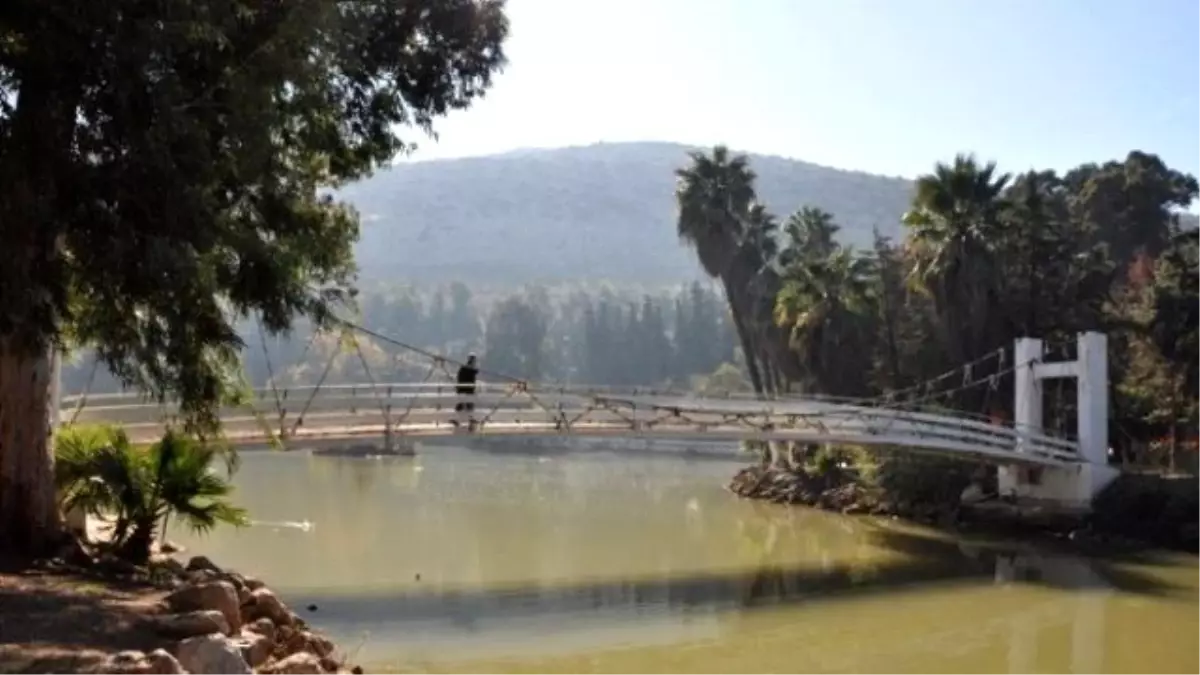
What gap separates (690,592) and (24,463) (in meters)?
8.96

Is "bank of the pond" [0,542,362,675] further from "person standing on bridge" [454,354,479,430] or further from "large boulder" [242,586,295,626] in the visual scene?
"person standing on bridge" [454,354,479,430]

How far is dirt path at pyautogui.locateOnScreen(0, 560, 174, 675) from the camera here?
5781 millimetres

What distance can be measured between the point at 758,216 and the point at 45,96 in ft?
92.2

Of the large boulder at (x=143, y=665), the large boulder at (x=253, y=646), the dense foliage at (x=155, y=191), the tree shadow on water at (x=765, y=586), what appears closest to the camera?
the large boulder at (x=143, y=665)

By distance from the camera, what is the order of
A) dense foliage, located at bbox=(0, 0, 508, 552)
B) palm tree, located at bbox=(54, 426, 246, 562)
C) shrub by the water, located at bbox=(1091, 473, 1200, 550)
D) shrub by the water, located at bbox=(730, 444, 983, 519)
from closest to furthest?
1. dense foliage, located at bbox=(0, 0, 508, 552)
2. palm tree, located at bbox=(54, 426, 246, 562)
3. shrub by the water, located at bbox=(1091, 473, 1200, 550)
4. shrub by the water, located at bbox=(730, 444, 983, 519)

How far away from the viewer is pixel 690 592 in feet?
50.9

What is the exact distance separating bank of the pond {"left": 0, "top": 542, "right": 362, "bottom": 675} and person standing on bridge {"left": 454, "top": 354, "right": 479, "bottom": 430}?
20.9ft

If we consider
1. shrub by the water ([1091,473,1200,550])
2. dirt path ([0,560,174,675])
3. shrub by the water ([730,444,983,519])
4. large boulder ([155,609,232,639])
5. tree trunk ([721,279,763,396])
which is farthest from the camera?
tree trunk ([721,279,763,396])

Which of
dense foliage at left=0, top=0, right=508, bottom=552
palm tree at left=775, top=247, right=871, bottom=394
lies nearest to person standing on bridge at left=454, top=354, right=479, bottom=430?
dense foliage at left=0, top=0, right=508, bottom=552

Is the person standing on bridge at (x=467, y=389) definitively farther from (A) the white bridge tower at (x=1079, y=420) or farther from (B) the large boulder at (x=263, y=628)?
(A) the white bridge tower at (x=1079, y=420)

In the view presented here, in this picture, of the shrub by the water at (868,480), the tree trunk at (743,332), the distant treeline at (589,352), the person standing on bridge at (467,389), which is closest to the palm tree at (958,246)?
the shrub by the water at (868,480)

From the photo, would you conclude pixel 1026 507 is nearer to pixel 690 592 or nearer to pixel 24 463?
pixel 690 592

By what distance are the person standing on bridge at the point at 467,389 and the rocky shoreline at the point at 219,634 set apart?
5775 millimetres

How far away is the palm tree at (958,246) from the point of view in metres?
24.8
